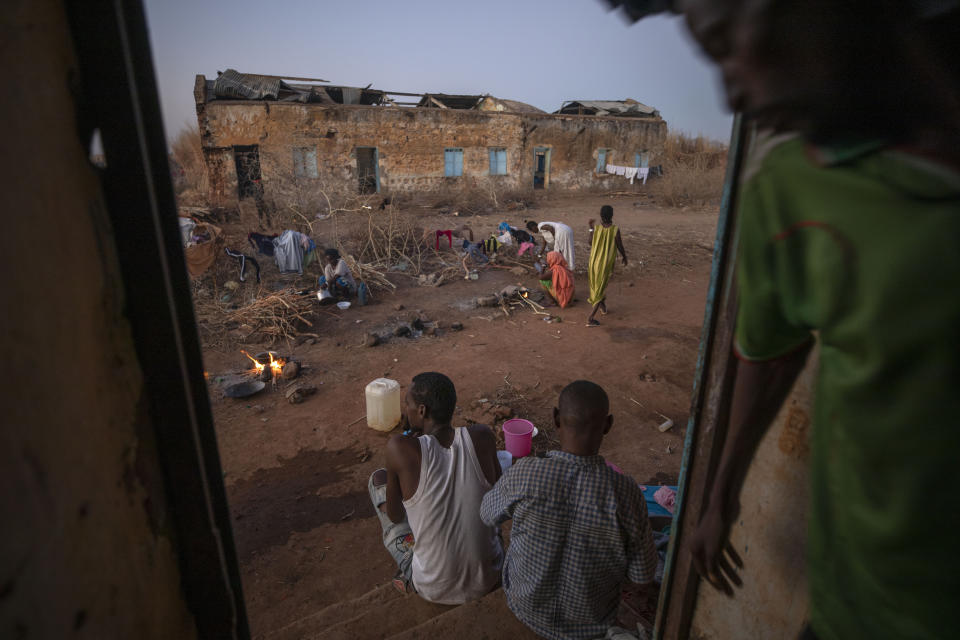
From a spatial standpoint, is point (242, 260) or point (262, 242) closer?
point (242, 260)

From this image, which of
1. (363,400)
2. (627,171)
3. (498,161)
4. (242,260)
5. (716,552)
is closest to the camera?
(716,552)

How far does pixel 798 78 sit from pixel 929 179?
0.20 meters

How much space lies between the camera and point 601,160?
21.6 m

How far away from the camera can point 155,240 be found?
2.64 feet

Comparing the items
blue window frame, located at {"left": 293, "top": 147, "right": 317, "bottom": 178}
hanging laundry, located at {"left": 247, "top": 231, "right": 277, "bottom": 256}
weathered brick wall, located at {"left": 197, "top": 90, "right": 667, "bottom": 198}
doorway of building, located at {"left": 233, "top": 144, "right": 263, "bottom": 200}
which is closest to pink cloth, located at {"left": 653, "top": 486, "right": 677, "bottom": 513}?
hanging laundry, located at {"left": 247, "top": 231, "right": 277, "bottom": 256}

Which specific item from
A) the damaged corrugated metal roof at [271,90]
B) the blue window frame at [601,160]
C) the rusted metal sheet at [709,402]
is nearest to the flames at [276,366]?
the rusted metal sheet at [709,402]

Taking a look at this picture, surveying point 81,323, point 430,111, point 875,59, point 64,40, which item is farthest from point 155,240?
point 430,111

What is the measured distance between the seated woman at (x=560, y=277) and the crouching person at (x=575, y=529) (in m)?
6.05

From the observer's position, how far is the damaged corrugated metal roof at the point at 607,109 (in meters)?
22.5

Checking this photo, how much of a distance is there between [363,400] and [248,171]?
39.9ft

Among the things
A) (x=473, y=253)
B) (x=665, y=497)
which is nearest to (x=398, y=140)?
(x=473, y=253)

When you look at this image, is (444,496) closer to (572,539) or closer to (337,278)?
(572,539)

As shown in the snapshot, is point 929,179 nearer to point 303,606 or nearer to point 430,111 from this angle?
point 303,606

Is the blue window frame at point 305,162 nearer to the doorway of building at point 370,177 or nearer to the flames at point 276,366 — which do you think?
the doorway of building at point 370,177
